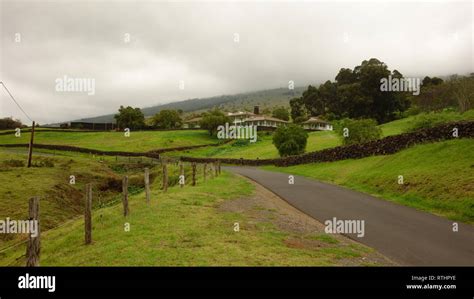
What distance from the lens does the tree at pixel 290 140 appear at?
64.1m

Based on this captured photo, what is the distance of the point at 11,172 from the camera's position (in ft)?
129

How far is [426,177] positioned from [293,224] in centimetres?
1154

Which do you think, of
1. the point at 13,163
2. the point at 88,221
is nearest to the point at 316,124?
the point at 13,163

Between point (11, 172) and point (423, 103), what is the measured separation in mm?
81495

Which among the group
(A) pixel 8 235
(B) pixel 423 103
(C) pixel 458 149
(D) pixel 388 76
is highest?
(D) pixel 388 76

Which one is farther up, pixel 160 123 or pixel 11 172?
pixel 160 123

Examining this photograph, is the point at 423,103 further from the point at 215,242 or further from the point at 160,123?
the point at 215,242

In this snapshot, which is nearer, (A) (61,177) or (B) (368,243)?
(B) (368,243)

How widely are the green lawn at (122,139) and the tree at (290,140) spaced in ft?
114

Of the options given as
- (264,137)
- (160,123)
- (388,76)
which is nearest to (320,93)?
(264,137)

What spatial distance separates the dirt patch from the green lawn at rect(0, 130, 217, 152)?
6823 cm

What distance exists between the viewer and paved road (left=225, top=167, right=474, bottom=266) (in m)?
12.0

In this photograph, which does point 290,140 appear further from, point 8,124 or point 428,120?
point 8,124
